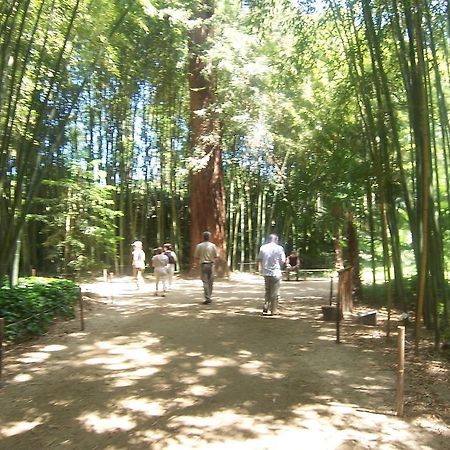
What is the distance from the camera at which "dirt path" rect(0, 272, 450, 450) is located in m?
3.43

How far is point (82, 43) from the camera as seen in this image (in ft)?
25.3

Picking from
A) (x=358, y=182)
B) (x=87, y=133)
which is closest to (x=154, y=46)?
(x=87, y=133)

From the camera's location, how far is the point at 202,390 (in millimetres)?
4332

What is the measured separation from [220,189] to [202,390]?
9441 millimetres

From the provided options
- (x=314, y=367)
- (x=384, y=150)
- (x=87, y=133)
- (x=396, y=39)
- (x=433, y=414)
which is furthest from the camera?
(x=87, y=133)

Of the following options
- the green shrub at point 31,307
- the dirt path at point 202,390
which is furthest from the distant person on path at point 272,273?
the green shrub at point 31,307

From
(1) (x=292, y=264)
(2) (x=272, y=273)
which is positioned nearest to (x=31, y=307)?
(2) (x=272, y=273)

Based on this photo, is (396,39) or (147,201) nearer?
(396,39)

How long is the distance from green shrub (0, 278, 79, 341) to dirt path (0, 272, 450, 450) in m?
0.23

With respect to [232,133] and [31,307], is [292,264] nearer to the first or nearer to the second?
[232,133]

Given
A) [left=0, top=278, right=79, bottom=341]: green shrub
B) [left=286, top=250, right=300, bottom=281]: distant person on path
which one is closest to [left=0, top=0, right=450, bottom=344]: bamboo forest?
[left=0, top=278, right=79, bottom=341]: green shrub

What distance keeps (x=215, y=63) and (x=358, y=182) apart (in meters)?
5.72

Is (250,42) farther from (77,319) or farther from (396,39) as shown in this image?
Result: (77,319)

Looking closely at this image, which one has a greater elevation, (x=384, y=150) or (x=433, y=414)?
(x=384, y=150)
